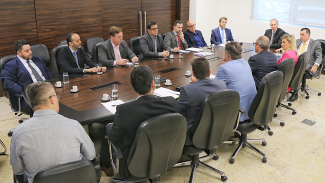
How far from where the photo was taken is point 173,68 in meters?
4.28

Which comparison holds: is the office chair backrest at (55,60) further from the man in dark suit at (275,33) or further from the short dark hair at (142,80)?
the man in dark suit at (275,33)

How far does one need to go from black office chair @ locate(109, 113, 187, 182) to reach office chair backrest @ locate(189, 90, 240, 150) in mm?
289

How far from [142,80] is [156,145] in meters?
0.53

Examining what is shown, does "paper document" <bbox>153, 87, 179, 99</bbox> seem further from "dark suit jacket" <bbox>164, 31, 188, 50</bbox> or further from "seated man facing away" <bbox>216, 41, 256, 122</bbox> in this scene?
"dark suit jacket" <bbox>164, 31, 188, 50</bbox>

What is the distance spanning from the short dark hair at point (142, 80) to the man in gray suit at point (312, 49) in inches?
155

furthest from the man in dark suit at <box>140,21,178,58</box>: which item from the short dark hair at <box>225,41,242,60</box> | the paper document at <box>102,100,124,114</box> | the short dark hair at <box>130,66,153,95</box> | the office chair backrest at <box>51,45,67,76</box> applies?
the short dark hair at <box>130,66,153,95</box>

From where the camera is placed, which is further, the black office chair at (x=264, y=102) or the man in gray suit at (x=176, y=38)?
the man in gray suit at (x=176, y=38)

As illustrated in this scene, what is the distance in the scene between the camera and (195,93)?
2.57 meters

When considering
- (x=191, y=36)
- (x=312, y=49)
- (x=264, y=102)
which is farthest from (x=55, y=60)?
(x=312, y=49)

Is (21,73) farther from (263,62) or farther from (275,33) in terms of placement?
(275,33)

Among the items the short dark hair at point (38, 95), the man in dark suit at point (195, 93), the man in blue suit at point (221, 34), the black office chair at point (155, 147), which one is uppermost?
the man in blue suit at point (221, 34)

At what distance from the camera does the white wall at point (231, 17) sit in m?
8.27

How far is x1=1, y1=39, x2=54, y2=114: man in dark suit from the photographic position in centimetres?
366

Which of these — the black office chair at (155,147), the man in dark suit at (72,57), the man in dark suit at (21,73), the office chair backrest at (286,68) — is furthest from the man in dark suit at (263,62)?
the man in dark suit at (21,73)
